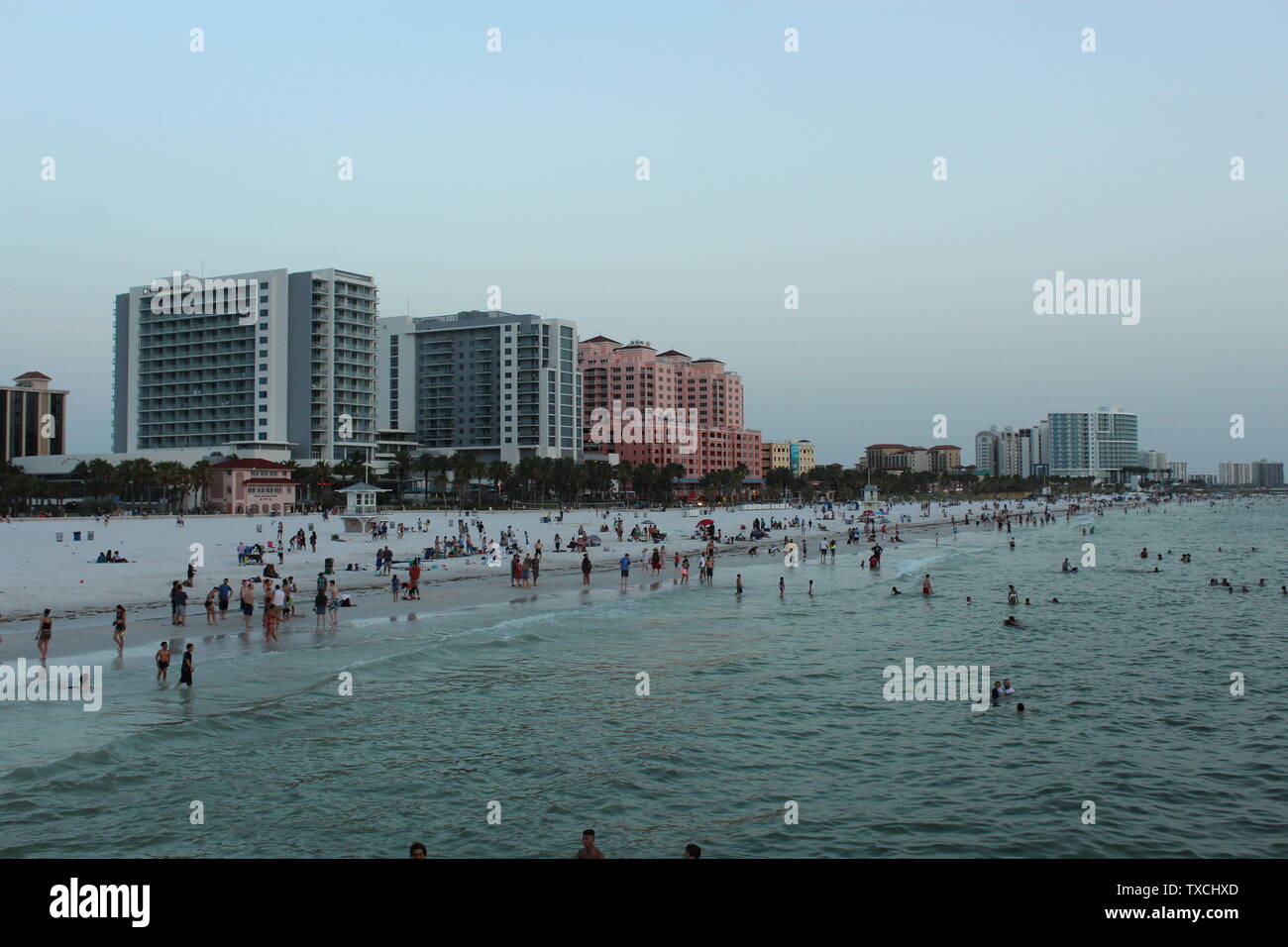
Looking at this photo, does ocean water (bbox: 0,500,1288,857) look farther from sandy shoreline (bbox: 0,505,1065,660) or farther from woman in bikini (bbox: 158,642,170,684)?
sandy shoreline (bbox: 0,505,1065,660)

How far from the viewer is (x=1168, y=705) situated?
2197 centimetres

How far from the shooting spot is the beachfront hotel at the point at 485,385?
164875 mm

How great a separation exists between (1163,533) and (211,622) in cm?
Result: 10268

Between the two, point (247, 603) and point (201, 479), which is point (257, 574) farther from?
point (201, 479)

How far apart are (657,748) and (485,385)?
155374 millimetres

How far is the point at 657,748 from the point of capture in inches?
695

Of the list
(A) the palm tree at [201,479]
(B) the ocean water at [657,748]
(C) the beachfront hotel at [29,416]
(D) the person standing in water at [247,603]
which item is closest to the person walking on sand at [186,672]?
(B) the ocean water at [657,748]

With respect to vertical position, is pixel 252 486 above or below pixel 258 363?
below

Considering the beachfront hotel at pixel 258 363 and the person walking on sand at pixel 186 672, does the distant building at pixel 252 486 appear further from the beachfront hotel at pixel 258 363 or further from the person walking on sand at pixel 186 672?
the person walking on sand at pixel 186 672

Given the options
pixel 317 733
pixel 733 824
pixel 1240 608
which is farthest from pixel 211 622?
pixel 1240 608

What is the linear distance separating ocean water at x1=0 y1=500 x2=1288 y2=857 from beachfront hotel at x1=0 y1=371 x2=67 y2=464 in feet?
536

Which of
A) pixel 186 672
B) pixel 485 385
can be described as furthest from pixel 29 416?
pixel 186 672

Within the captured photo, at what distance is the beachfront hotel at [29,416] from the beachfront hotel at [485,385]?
2280 inches
